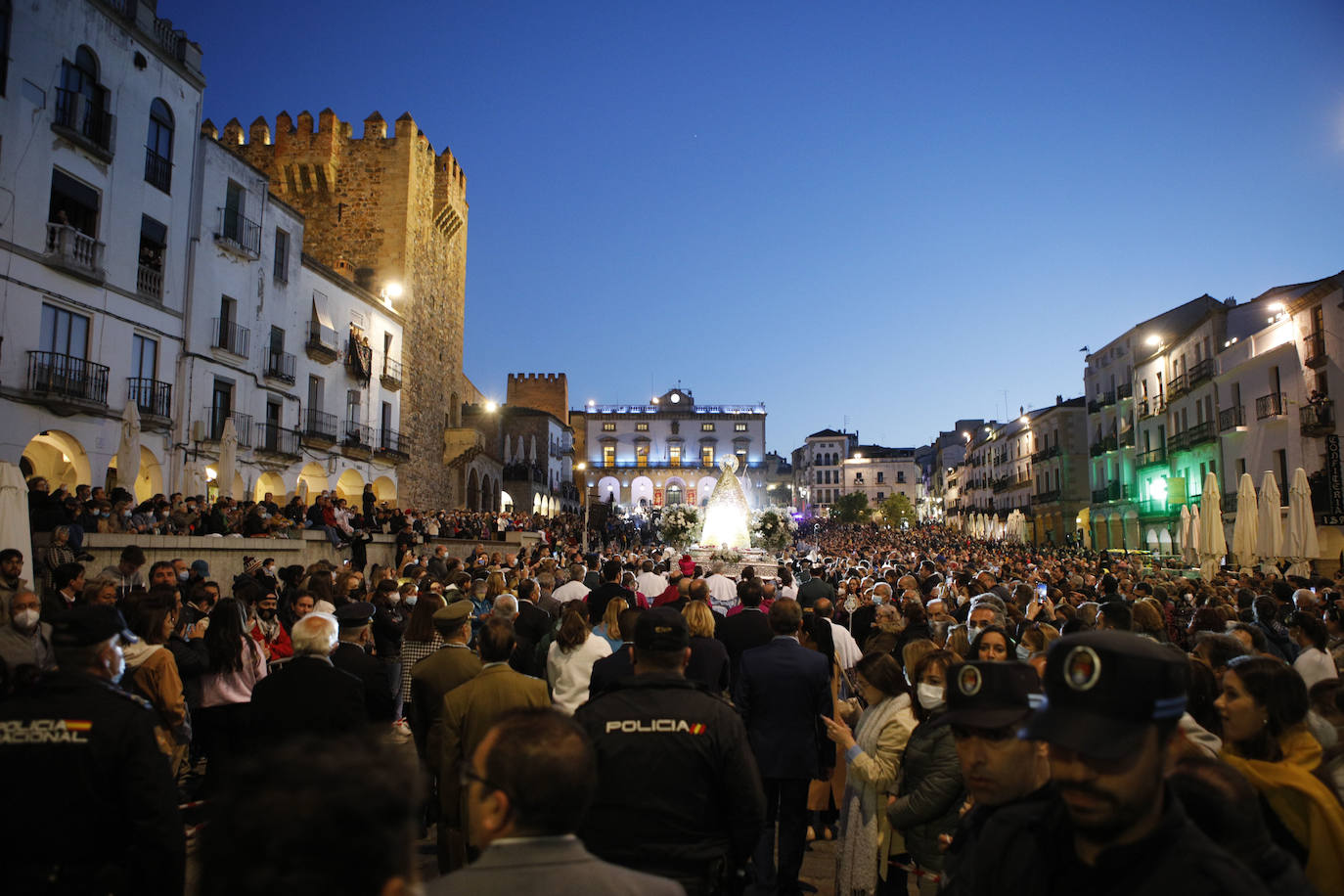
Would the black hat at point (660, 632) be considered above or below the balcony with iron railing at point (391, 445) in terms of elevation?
below

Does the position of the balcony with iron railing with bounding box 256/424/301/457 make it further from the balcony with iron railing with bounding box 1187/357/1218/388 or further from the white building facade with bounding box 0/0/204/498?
the balcony with iron railing with bounding box 1187/357/1218/388

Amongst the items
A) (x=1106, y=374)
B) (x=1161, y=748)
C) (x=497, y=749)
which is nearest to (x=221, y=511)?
(x=497, y=749)

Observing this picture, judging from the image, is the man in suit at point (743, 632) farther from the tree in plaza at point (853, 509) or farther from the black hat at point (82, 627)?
the tree in plaza at point (853, 509)

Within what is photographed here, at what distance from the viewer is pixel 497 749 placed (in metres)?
2.16

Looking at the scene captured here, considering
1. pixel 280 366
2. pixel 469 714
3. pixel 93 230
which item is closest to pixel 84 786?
pixel 469 714

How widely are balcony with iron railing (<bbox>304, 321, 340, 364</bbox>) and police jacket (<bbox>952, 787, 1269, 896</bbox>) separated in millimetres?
29658

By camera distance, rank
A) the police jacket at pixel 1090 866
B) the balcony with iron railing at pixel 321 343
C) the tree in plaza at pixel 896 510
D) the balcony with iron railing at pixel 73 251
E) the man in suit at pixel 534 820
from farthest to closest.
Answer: the tree in plaza at pixel 896 510 → the balcony with iron railing at pixel 321 343 → the balcony with iron railing at pixel 73 251 → the man in suit at pixel 534 820 → the police jacket at pixel 1090 866

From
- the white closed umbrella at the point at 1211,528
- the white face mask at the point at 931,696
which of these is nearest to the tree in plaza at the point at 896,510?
the white closed umbrella at the point at 1211,528

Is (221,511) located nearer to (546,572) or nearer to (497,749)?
(546,572)

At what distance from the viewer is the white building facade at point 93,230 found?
17.7 m

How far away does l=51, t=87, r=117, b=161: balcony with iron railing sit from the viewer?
18.7 meters

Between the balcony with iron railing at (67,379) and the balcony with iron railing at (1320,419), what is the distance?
3176cm

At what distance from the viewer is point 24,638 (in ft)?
19.1

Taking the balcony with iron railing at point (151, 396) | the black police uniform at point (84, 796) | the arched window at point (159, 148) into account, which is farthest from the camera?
the arched window at point (159, 148)
